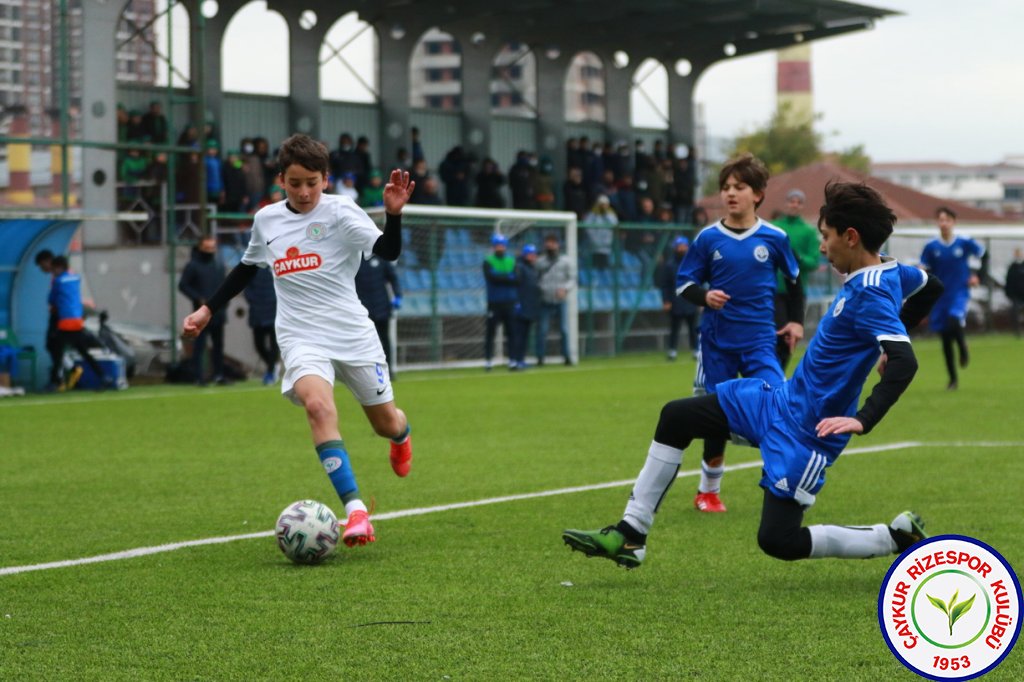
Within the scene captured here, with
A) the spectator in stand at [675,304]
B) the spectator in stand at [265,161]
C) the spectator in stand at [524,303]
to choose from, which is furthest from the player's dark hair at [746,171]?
the spectator in stand at [675,304]

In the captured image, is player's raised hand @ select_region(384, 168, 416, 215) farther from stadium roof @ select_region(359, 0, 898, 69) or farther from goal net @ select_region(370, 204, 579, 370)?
stadium roof @ select_region(359, 0, 898, 69)

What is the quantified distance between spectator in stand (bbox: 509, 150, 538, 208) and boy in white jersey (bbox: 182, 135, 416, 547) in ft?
73.0

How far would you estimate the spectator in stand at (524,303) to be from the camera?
76.9ft

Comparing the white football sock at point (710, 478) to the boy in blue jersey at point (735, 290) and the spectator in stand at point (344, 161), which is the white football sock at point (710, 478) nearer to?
the boy in blue jersey at point (735, 290)

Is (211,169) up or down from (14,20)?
down

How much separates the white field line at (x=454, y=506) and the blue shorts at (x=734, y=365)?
0.74 metres

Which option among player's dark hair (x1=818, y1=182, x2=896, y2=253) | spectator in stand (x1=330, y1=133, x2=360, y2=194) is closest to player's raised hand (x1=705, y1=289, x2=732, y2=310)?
player's dark hair (x1=818, y1=182, x2=896, y2=253)

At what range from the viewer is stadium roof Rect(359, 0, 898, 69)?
3197cm

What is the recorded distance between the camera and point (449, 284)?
24.3 metres

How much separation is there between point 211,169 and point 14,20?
13.6 ft

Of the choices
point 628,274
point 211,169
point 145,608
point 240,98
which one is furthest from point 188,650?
point 240,98

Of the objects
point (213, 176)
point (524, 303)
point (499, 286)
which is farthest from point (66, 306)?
point (524, 303)

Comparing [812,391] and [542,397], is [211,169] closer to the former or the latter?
[542,397]

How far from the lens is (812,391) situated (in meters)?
5.66
